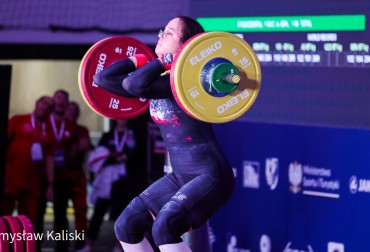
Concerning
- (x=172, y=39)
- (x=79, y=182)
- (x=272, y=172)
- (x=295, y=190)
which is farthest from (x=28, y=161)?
(x=172, y=39)

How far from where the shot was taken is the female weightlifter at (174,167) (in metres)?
5.04

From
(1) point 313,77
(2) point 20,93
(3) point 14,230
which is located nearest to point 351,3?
(1) point 313,77

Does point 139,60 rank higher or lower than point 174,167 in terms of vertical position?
higher

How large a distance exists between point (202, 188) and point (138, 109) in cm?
72

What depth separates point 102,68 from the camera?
18.1 ft

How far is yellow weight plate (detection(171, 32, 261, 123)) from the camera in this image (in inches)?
192

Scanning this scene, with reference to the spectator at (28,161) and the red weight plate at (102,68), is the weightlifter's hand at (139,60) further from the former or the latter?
the spectator at (28,161)

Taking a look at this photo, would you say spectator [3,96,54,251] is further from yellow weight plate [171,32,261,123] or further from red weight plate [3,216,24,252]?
yellow weight plate [171,32,261,123]

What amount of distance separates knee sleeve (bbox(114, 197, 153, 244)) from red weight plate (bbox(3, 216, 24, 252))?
901 mm

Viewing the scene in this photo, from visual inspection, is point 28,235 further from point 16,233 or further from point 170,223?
point 170,223

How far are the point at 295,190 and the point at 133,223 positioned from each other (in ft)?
6.70

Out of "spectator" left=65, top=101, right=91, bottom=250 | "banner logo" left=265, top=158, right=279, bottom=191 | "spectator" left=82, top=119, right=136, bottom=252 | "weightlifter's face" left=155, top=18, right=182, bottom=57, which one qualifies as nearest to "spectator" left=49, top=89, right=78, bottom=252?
"spectator" left=65, top=101, right=91, bottom=250

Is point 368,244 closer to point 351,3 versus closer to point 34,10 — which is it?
point 351,3

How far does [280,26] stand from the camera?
7.05 meters
